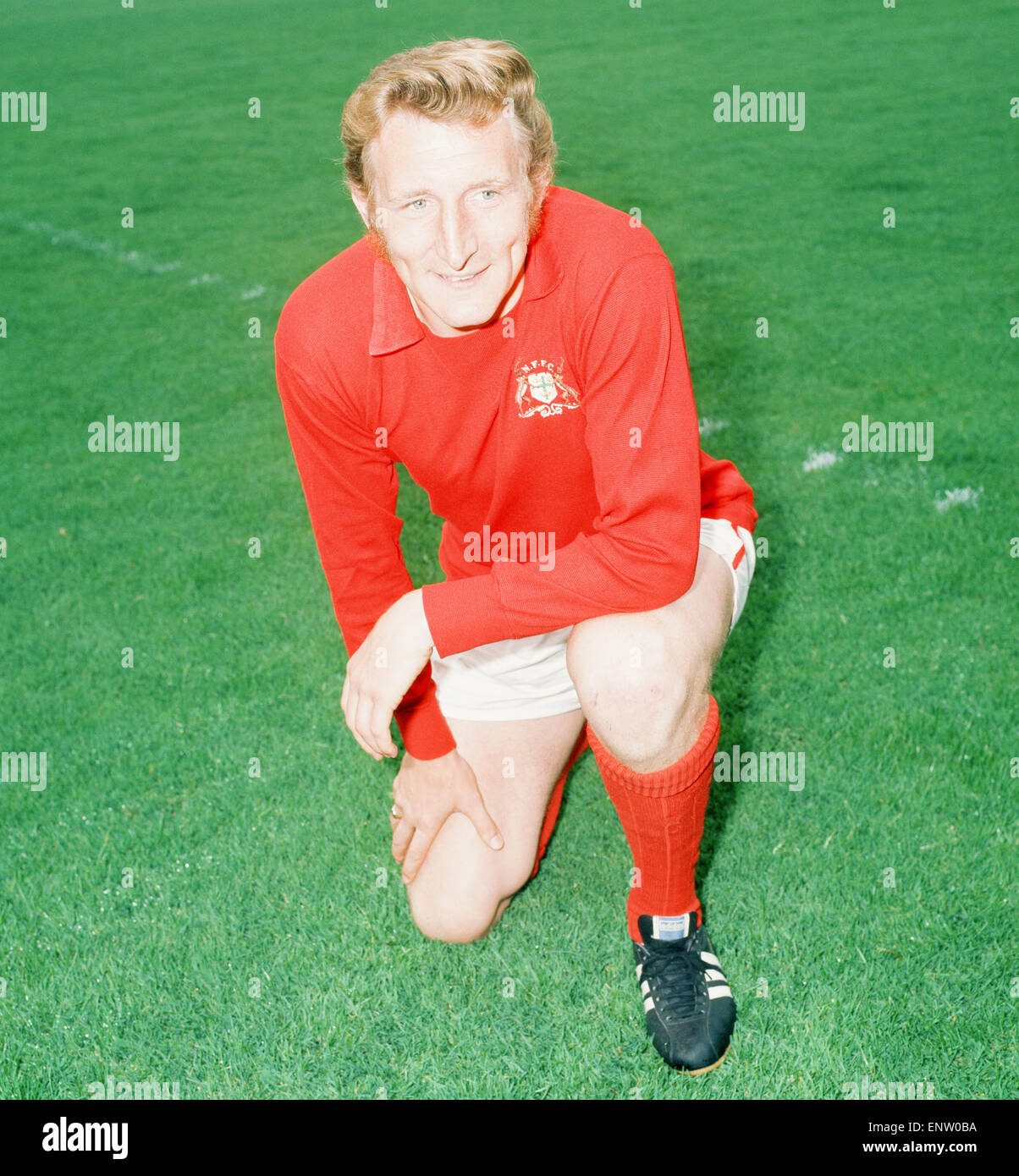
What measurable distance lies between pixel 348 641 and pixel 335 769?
2.24 ft

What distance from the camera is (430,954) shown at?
7.72 feet

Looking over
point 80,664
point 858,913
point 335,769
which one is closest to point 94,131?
point 80,664

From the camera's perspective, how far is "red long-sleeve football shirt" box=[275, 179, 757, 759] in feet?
6.09

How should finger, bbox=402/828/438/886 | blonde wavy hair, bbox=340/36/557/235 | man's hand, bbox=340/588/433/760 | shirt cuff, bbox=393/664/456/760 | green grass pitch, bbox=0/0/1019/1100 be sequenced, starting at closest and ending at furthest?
1. blonde wavy hair, bbox=340/36/557/235
2. man's hand, bbox=340/588/433/760
3. green grass pitch, bbox=0/0/1019/1100
4. shirt cuff, bbox=393/664/456/760
5. finger, bbox=402/828/438/886

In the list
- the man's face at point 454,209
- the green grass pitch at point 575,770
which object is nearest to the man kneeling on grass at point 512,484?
the man's face at point 454,209

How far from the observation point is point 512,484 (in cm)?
218

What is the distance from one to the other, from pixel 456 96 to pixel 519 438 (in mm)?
597

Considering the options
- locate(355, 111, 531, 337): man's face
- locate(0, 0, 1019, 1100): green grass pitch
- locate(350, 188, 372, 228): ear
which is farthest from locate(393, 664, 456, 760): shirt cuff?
locate(350, 188, 372, 228): ear

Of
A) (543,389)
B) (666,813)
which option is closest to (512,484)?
(543,389)

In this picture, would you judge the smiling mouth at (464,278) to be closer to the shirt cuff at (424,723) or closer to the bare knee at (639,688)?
the bare knee at (639,688)

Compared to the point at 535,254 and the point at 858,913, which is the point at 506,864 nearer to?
the point at 858,913

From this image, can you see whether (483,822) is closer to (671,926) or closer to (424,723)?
(424,723)

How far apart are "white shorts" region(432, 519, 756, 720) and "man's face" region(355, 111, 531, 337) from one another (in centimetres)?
72

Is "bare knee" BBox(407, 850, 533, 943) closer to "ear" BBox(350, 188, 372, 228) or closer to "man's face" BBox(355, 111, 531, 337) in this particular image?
"man's face" BBox(355, 111, 531, 337)
